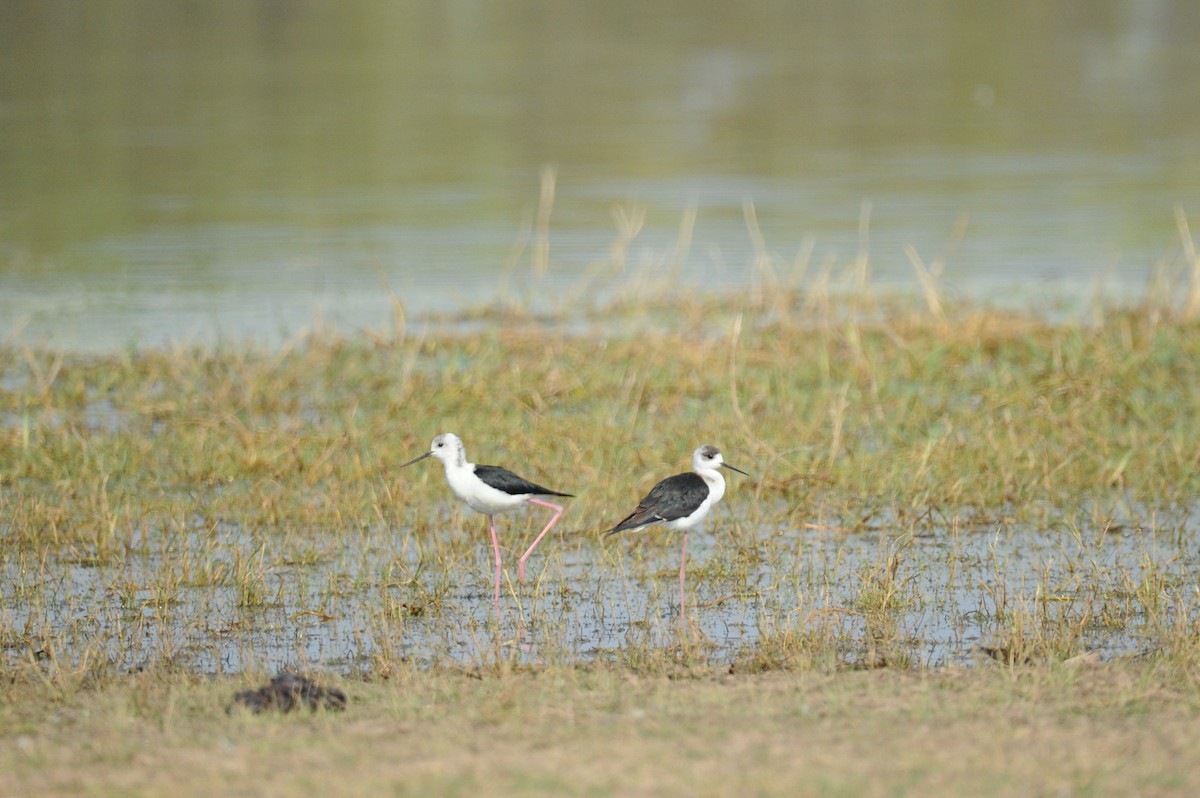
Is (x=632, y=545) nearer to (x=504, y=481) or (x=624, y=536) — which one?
(x=624, y=536)

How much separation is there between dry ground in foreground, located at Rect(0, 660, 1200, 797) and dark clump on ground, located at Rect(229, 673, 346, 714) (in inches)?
3.2

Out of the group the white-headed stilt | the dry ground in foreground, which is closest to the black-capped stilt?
the white-headed stilt

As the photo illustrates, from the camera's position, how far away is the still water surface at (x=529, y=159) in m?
19.1

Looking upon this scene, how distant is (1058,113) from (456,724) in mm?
35243

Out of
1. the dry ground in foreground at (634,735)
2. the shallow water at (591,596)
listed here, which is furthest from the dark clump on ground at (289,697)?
the shallow water at (591,596)

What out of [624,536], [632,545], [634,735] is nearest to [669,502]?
[632,545]

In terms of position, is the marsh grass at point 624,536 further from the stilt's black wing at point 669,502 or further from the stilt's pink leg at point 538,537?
the stilt's black wing at point 669,502

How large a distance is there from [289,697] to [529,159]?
25870mm

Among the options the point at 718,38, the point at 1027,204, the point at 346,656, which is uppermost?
the point at 718,38

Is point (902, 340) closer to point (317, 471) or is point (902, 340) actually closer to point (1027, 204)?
point (317, 471)

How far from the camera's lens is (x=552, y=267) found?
1955cm

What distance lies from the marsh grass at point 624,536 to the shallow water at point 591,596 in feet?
0.10

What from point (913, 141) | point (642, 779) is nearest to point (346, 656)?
point (642, 779)

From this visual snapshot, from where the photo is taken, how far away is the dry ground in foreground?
540 centimetres
